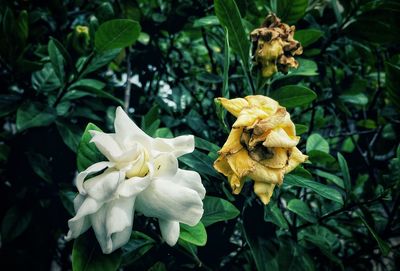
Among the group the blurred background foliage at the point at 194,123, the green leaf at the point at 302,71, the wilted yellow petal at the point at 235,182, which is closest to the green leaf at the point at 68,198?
the blurred background foliage at the point at 194,123

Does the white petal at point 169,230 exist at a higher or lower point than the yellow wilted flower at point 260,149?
lower

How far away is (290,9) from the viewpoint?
36.6 inches

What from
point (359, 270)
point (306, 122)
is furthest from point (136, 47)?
point (359, 270)

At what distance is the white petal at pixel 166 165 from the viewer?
1.85 ft

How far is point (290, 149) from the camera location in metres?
0.63

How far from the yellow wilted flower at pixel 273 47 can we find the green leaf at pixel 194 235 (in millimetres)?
374

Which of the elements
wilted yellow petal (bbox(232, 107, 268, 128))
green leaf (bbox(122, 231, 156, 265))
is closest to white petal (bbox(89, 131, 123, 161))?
wilted yellow petal (bbox(232, 107, 268, 128))

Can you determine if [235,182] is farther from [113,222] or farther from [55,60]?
[55,60]

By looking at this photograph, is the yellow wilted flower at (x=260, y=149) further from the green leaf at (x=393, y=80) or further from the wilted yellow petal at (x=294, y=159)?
the green leaf at (x=393, y=80)

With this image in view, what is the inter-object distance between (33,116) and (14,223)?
36 cm

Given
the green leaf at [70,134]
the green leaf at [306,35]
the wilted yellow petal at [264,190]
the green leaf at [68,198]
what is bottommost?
the green leaf at [68,198]

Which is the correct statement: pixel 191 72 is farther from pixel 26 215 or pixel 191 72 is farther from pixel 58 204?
pixel 26 215

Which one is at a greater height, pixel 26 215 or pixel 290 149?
pixel 290 149

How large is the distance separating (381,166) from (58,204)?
136 cm
